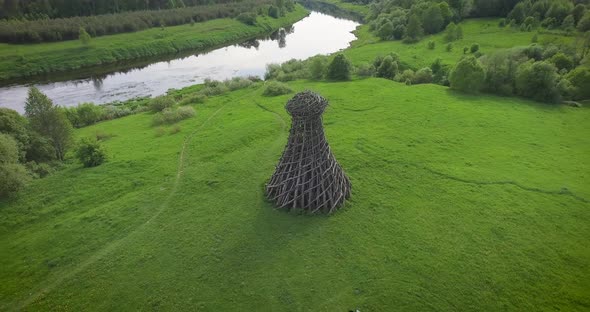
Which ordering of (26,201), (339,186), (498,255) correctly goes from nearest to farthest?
(498,255)
(339,186)
(26,201)

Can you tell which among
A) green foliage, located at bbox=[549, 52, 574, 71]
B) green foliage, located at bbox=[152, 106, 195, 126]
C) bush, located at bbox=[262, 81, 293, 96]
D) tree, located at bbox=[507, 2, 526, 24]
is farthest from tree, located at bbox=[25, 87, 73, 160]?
tree, located at bbox=[507, 2, 526, 24]

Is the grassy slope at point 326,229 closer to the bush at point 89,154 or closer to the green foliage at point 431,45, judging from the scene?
the bush at point 89,154

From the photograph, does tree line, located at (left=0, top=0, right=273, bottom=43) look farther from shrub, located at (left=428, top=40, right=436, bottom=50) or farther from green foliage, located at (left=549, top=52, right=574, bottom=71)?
green foliage, located at (left=549, top=52, right=574, bottom=71)

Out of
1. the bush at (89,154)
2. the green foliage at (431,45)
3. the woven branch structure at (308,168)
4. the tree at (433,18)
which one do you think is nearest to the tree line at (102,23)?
the bush at (89,154)

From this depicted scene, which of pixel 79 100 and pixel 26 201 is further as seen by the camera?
pixel 79 100

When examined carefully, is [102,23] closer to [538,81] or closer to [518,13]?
[538,81]

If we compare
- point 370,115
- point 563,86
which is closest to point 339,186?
point 370,115

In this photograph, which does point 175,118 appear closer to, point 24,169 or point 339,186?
point 24,169
